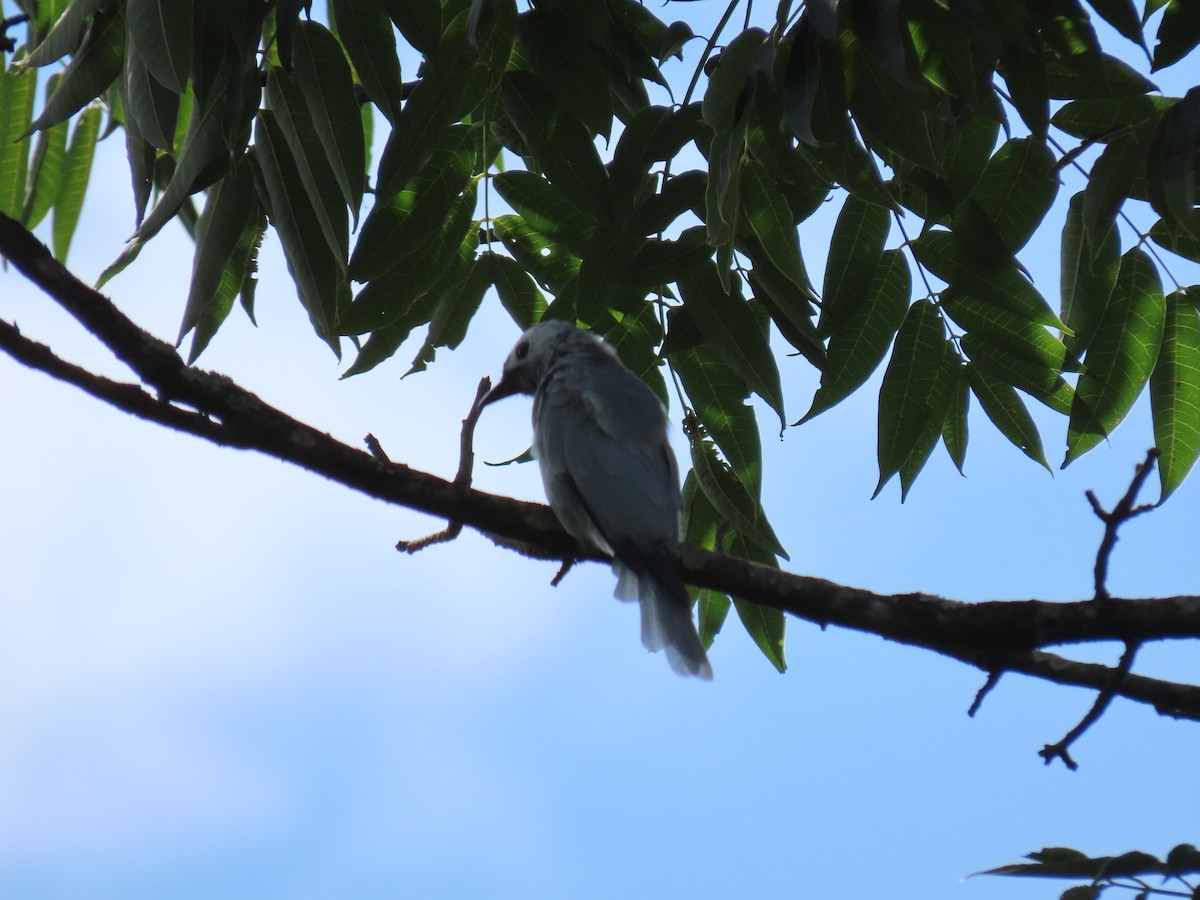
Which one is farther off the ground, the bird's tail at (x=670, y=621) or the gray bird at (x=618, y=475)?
the gray bird at (x=618, y=475)

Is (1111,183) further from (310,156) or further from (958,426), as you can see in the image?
(310,156)

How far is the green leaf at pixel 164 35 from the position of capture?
2564mm

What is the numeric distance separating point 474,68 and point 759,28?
86cm

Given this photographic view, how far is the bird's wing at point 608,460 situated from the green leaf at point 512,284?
→ 78 cm

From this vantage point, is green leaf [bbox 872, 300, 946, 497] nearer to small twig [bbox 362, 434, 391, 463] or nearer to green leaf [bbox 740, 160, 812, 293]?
green leaf [bbox 740, 160, 812, 293]

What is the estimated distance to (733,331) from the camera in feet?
11.0

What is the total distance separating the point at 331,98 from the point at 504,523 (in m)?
1.39

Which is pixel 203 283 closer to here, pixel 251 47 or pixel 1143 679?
pixel 251 47

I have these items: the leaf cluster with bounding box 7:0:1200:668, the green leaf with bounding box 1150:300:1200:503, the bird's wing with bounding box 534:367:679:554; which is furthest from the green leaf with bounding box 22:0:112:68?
the green leaf with bounding box 1150:300:1200:503

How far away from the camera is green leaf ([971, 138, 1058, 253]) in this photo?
3.35 meters

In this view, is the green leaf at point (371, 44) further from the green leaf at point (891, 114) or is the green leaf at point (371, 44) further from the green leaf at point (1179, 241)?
the green leaf at point (1179, 241)

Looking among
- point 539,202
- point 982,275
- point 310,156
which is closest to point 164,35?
point 310,156

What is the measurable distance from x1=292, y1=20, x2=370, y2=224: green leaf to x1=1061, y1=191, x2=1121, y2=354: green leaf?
6.70 feet

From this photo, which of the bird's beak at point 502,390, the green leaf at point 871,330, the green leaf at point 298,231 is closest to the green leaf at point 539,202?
the green leaf at point 298,231
